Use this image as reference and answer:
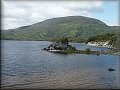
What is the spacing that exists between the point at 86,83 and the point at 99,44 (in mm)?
137854

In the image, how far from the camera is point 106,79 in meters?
48.3

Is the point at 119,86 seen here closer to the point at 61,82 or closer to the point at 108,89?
the point at 108,89

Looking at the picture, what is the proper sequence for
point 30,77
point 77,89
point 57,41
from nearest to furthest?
point 77,89, point 30,77, point 57,41

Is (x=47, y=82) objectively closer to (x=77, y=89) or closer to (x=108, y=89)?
(x=77, y=89)

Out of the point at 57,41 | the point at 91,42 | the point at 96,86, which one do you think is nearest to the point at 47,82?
the point at 96,86

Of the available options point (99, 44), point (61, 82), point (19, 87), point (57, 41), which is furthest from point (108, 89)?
point (99, 44)

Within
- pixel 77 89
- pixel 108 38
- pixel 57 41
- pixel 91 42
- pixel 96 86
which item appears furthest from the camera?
pixel 91 42

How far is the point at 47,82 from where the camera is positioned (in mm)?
43406

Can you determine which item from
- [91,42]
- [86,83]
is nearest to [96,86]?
[86,83]

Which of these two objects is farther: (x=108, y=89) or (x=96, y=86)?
(x=96, y=86)

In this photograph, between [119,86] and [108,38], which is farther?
[108,38]

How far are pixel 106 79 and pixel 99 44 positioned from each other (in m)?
132

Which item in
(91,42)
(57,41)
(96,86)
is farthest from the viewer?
(91,42)

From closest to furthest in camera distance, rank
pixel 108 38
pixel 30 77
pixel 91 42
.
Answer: pixel 30 77 → pixel 108 38 → pixel 91 42
